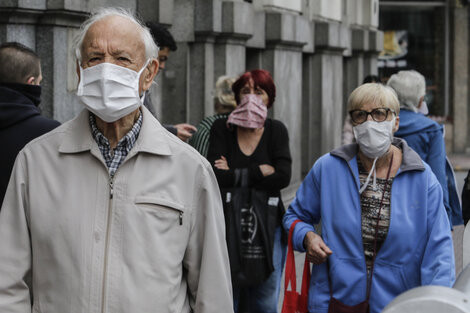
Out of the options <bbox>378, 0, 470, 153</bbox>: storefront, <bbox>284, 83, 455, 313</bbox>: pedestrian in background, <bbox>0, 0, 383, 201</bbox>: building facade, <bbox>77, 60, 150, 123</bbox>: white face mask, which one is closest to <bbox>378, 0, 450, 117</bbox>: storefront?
<bbox>378, 0, 470, 153</bbox>: storefront

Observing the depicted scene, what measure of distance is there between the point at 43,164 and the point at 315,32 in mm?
12786

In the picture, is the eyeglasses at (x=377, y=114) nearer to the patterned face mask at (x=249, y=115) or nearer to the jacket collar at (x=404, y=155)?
the jacket collar at (x=404, y=155)

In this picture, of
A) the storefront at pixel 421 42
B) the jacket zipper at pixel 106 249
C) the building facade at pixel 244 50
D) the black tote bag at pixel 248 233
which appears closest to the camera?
the jacket zipper at pixel 106 249

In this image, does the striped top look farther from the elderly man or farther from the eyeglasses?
the elderly man

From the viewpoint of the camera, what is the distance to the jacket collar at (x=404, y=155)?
4.21 meters

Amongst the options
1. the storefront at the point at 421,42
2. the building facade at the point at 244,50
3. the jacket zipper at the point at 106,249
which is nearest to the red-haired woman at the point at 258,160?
the building facade at the point at 244,50

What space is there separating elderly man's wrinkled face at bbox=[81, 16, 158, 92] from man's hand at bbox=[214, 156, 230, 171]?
273 centimetres

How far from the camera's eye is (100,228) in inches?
116

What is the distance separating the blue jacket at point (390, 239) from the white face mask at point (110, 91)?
1371 mm

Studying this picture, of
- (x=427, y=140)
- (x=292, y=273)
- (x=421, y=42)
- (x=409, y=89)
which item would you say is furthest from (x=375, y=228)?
(x=421, y=42)

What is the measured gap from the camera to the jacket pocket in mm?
3008

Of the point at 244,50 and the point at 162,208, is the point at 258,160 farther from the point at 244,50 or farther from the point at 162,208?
the point at 244,50

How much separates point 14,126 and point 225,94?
2.31 m

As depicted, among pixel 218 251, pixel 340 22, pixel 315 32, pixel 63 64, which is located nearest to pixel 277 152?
pixel 63 64
